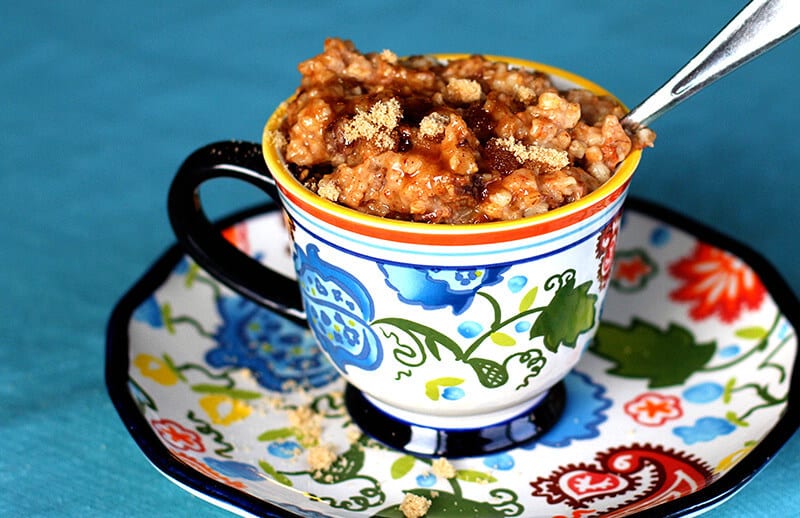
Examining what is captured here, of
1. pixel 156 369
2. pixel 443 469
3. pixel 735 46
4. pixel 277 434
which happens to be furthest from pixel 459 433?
pixel 735 46

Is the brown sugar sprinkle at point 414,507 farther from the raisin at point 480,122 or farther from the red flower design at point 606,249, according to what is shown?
the raisin at point 480,122

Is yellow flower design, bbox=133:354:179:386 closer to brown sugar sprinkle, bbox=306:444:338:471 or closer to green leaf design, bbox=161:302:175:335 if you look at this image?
green leaf design, bbox=161:302:175:335

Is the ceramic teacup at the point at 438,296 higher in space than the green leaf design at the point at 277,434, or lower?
higher

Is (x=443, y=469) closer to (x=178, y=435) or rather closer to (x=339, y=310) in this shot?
(x=339, y=310)

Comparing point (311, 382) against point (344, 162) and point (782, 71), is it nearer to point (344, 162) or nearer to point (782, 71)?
point (344, 162)

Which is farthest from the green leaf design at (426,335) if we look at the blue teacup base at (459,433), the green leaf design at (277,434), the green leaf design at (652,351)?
the green leaf design at (652,351)

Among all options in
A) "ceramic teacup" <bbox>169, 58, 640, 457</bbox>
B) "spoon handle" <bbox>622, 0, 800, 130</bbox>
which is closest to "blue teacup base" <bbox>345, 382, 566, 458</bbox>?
"ceramic teacup" <bbox>169, 58, 640, 457</bbox>
